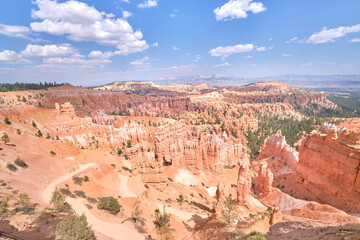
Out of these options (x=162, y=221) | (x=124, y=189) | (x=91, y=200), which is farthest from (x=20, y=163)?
(x=162, y=221)

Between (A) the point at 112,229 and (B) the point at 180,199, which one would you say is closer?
(A) the point at 112,229

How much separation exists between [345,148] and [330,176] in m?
5.77

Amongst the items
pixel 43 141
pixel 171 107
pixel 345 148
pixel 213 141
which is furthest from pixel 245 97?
pixel 43 141

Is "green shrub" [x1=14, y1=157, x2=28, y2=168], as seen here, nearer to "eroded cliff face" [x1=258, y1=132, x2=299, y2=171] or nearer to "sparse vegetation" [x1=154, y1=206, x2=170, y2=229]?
"sparse vegetation" [x1=154, y1=206, x2=170, y2=229]

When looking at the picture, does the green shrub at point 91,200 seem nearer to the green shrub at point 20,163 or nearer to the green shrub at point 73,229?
the green shrub at point 73,229

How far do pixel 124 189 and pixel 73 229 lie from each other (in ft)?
57.1

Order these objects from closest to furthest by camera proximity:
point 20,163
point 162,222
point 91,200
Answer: point 162,222 < point 91,200 < point 20,163

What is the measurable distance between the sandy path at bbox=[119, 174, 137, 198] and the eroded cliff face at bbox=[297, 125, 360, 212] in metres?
31.9

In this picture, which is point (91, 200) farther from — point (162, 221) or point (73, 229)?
point (73, 229)

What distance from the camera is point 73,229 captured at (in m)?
12.2

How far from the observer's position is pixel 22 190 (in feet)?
67.1

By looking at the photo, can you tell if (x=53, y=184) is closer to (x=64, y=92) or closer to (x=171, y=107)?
(x=64, y=92)

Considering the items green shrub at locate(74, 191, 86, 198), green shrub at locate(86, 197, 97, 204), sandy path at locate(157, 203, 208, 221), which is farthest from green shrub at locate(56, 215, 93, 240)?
sandy path at locate(157, 203, 208, 221)

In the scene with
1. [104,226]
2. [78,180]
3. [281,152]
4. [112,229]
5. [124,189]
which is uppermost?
[78,180]
